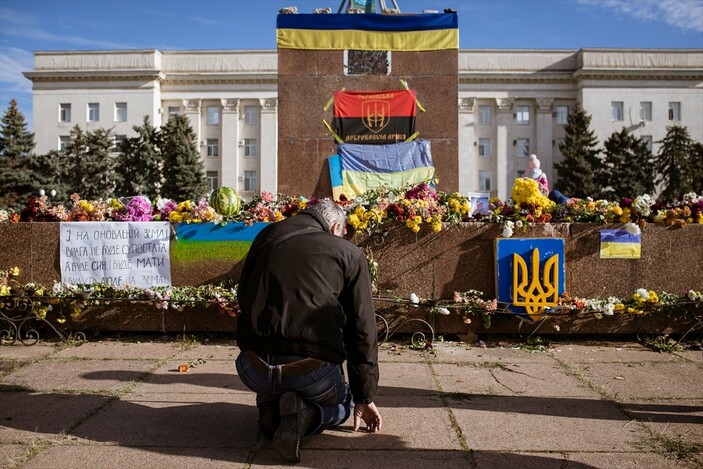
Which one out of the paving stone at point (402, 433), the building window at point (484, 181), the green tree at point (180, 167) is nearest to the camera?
the paving stone at point (402, 433)

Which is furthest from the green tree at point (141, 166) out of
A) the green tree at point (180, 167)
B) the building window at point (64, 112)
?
the building window at point (64, 112)

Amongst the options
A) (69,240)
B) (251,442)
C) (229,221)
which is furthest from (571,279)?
(69,240)

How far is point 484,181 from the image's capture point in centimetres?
6244

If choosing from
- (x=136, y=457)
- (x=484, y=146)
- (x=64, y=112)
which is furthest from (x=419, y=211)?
(x=64, y=112)

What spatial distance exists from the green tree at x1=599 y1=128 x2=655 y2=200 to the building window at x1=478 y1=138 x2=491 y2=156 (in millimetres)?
13534

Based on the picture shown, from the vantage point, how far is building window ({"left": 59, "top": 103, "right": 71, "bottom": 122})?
6256cm

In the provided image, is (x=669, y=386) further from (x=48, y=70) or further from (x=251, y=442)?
(x=48, y=70)

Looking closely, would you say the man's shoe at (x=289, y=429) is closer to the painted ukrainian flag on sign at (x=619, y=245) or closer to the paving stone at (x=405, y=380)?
the paving stone at (x=405, y=380)

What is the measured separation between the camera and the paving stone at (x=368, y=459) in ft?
11.5

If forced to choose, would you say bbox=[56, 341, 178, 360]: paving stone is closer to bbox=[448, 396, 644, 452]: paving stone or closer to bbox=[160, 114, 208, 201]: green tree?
bbox=[448, 396, 644, 452]: paving stone

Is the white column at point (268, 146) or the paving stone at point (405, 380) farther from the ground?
the white column at point (268, 146)

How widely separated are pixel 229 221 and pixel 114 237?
1.40 metres

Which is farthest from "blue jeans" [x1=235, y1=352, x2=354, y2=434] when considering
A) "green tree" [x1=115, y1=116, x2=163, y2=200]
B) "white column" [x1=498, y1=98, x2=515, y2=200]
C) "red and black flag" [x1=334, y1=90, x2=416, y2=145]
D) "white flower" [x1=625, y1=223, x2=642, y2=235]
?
"white column" [x1=498, y1=98, x2=515, y2=200]

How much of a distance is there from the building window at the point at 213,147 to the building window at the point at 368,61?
2222 inches
